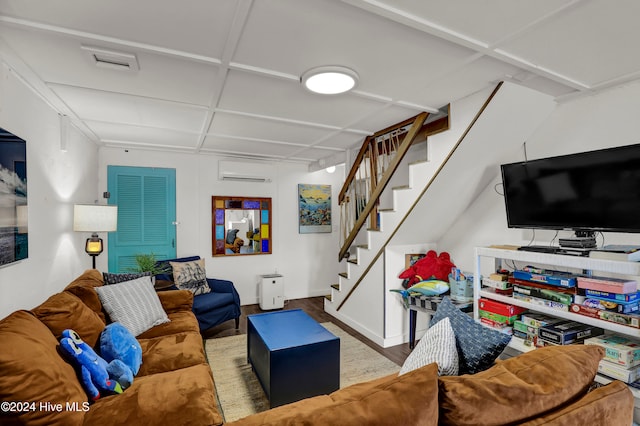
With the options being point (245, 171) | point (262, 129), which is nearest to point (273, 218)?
point (245, 171)

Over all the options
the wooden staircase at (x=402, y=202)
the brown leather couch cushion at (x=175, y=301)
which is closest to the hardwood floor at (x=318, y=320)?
the wooden staircase at (x=402, y=202)

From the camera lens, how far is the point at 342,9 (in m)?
1.43

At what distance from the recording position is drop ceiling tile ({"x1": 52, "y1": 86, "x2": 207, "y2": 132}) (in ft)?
8.01

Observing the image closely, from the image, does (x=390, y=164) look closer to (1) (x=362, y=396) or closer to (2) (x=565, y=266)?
(2) (x=565, y=266)

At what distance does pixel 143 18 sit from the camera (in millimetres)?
1490

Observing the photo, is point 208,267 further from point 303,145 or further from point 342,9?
point 342,9

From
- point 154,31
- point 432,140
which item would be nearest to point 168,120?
point 154,31

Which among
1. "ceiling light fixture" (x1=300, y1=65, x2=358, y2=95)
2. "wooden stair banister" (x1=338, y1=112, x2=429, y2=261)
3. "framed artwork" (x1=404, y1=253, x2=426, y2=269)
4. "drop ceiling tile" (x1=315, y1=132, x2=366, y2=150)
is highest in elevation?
"drop ceiling tile" (x1=315, y1=132, x2=366, y2=150)

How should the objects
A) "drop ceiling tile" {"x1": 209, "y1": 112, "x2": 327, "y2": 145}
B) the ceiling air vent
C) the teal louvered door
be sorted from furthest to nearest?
the teal louvered door → "drop ceiling tile" {"x1": 209, "y1": 112, "x2": 327, "y2": 145} → the ceiling air vent

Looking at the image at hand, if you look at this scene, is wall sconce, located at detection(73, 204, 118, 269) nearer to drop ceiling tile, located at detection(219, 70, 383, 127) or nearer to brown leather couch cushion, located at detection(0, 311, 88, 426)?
drop ceiling tile, located at detection(219, 70, 383, 127)

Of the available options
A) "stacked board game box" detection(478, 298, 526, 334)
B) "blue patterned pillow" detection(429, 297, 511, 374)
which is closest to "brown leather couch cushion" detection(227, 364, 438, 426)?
"blue patterned pillow" detection(429, 297, 511, 374)

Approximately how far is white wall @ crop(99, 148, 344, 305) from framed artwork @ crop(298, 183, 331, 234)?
9 centimetres

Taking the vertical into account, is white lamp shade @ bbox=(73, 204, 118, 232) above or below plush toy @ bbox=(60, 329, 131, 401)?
above

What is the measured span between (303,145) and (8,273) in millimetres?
3024
